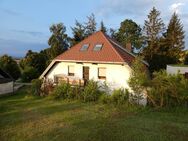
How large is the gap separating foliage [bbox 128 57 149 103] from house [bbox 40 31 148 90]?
2.08 meters

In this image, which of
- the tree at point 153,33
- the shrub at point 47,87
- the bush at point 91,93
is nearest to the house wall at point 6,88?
the shrub at point 47,87

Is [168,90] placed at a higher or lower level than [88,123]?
higher

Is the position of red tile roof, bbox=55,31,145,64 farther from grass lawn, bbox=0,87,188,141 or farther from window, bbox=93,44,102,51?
grass lawn, bbox=0,87,188,141

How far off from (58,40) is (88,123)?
1301 inches

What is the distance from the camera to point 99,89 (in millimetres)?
22984

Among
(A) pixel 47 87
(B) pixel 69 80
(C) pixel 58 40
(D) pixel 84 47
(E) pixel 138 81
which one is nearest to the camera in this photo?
(E) pixel 138 81

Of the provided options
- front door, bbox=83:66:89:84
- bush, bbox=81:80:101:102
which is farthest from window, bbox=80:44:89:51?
bush, bbox=81:80:101:102

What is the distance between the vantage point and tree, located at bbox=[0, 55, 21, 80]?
37906 millimetres

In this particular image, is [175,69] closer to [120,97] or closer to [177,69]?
[177,69]

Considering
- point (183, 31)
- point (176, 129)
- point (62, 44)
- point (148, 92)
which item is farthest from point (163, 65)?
point (176, 129)

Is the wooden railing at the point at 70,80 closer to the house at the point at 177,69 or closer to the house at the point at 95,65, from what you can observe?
the house at the point at 95,65

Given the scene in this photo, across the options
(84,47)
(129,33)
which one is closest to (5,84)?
(84,47)

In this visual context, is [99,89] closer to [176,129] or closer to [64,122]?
[64,122]

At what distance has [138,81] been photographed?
61.7ft
